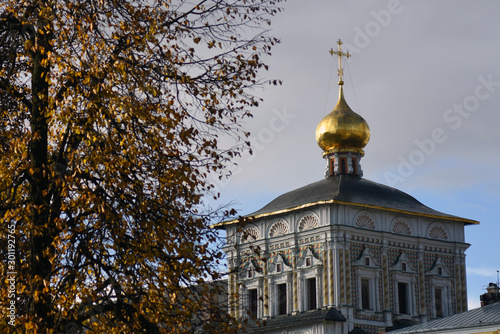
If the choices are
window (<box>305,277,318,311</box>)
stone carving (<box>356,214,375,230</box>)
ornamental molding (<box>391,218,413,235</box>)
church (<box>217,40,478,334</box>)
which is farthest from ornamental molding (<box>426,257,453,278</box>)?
window (<box>305,277,318,311</box>)

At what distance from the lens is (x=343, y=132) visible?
3522 cm

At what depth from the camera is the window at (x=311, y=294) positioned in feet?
106

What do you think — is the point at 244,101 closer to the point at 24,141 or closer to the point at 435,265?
the point at 24,141

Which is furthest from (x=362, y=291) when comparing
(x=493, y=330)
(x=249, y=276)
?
(x=493, y=330)

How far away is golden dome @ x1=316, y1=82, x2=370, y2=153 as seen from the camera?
116ft

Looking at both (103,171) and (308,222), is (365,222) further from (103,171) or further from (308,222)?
(103,171)

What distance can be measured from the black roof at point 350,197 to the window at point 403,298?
A: 2366 millimetres

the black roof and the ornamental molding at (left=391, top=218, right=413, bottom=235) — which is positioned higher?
the black roof

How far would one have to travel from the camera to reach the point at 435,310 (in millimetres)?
33844

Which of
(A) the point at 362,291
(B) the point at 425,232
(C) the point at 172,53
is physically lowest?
(C) the point at 172,53

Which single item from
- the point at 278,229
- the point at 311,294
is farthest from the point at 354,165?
the point at 311,294

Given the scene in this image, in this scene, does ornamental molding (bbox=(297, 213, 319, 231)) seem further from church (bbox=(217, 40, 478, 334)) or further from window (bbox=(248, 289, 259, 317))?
window (bbox=(248, 289, 259, 317))

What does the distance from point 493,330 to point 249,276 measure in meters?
12.0

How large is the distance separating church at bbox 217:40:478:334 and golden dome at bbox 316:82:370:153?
0.11 ft
